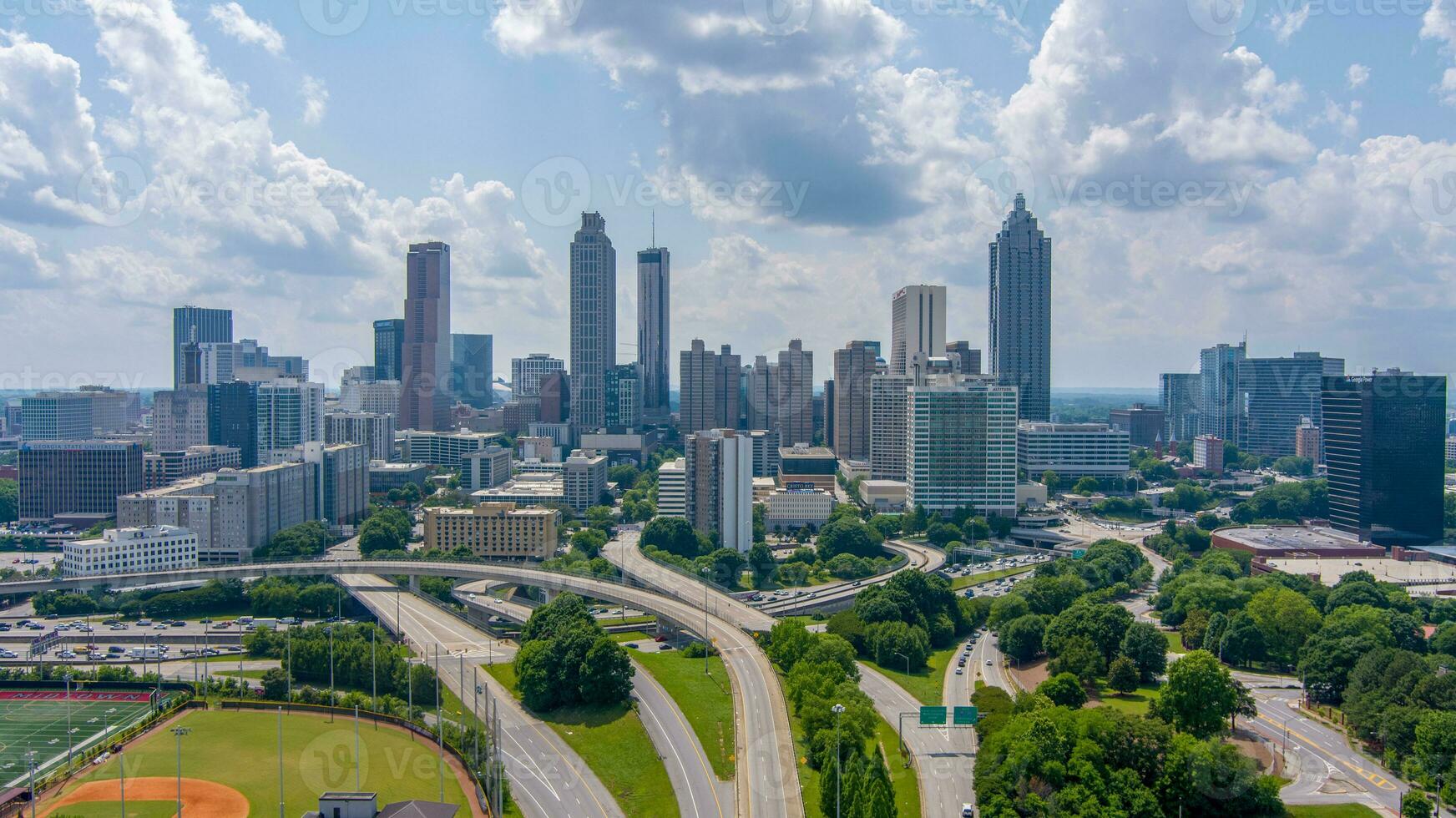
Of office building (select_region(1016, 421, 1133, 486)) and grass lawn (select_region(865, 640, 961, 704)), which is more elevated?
office building (select_region(1016, 421, 1133, 486))

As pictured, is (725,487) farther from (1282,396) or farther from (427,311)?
(427,311)

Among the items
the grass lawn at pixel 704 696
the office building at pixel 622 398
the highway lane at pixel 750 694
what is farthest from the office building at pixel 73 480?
the office building at pixel 622 398

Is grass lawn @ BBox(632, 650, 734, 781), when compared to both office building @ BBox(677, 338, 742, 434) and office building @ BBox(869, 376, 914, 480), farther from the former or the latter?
office building @ BBox(677, 338, 742, 434)

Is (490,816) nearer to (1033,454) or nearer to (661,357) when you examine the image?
(1033,454)

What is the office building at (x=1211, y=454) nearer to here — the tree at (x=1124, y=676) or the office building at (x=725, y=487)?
the office building at (x=725, y=487)

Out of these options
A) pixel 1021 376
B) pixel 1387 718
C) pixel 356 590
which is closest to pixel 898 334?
pixel 1021 376

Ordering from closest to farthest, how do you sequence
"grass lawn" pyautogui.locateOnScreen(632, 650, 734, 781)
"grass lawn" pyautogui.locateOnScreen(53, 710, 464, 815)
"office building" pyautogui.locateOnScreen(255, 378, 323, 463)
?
1. "grass lawn" pyautogui.locateOnScreen(53, 710, 464, 815)
2. "grass lawn" pyautogui.locateOnScreen(632, 650, 734, 781)
3. "office building" pyautogui.locateOnScreen(255, 378, 323, 463)

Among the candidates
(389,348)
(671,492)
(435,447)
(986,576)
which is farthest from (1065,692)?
(389,348)

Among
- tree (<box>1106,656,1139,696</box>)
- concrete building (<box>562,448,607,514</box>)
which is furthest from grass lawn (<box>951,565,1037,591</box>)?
concrete building (<box>562,448,607,514</box>)
